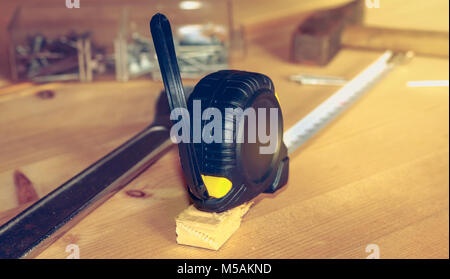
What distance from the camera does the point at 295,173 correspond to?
1025 millimetres

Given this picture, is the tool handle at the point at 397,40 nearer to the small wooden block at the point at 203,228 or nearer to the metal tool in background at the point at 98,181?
the metal tool in background at the point at 98,181

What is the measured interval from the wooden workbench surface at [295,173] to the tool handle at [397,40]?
71mm

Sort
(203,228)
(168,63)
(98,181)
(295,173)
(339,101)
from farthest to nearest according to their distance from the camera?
(339,101), (295,173), (98,181), (203,228), (168,63)

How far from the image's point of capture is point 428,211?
0.91 metres

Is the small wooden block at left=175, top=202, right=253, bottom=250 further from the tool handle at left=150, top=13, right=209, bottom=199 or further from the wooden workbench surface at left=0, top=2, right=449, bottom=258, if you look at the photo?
the tool handle at left=150, top=13, right=209, bottom=199

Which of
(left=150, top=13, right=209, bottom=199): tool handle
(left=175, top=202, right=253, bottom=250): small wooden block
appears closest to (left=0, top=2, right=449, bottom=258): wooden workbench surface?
(left=175, top=202, right=253, bottom=250): small wooden block

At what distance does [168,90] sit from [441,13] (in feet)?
4.20

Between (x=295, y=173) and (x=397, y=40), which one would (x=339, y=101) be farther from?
(x=397, y=40)

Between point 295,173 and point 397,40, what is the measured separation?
2.47 feet

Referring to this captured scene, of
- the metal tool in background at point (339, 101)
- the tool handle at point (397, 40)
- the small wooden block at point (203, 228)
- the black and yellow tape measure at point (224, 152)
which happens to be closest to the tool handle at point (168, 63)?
the black and yellow tape measure at point (224, 152)

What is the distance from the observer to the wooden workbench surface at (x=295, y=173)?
2.71ft

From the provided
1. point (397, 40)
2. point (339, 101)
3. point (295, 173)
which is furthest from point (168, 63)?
point (397, 40)

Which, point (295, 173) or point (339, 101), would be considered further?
point (339, 101)

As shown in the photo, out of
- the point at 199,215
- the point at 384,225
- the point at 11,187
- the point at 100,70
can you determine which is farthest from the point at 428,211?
the point at 100,70
